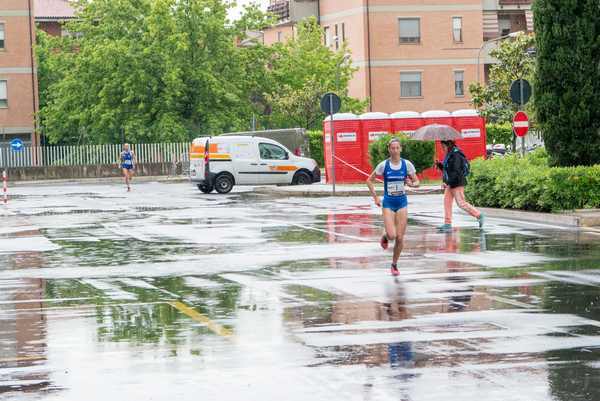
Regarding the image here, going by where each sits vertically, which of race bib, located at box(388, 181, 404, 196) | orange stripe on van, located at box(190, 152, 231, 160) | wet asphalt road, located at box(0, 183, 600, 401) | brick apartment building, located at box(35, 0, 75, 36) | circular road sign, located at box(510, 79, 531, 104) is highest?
brick apartment building, located at box(35, 0, 75, 36)

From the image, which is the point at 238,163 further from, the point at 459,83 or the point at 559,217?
the point at 459,83

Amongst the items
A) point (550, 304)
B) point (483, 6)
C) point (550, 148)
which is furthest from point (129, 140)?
point (550, 304)

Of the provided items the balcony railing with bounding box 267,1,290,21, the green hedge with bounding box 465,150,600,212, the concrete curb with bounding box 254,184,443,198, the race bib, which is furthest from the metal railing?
the race bib

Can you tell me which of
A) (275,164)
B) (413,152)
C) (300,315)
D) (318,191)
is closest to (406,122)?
(413,152)

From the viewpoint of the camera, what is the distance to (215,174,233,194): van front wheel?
4303 cm

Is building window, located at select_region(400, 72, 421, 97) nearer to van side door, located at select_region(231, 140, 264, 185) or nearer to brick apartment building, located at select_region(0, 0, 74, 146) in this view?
brick apartment building, located at select_region(0, 0, 74, 146)

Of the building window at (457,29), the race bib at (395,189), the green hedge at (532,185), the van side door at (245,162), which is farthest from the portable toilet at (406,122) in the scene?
the building window at (457,29)

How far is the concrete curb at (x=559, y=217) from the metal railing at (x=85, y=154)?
39962mm

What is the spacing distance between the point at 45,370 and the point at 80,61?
60.1 m

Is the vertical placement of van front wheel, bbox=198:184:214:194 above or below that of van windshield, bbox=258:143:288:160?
below

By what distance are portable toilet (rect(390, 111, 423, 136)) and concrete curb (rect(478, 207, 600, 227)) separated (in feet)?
58.4

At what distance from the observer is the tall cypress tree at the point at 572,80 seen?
1037 inches

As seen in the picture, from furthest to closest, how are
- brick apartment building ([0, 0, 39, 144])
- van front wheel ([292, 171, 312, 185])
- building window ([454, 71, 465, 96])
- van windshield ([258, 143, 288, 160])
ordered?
building window ([454, 71, 465, 96]), brick apartment building ([0, 0, 39, 144]), van front wheel ([292, 171, 312, 185]), van windshield ([258, 143, 288, 160])

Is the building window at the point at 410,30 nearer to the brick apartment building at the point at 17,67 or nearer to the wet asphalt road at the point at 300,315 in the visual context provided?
the brick apartment building at the point at 17,67
